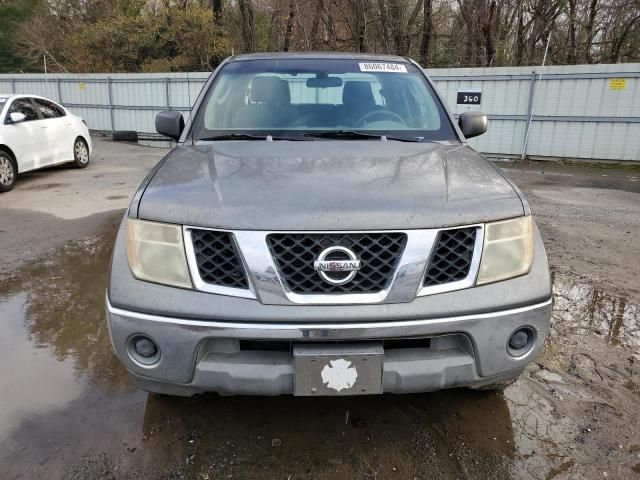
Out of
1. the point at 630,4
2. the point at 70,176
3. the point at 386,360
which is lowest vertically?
the point at 70,176

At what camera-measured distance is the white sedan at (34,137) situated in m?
8.23

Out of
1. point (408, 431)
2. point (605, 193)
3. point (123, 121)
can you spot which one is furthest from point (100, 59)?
point (408, 431)

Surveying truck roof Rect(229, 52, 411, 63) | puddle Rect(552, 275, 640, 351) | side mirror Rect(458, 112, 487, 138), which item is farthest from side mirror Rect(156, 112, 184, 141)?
puddle Rect(552, 275, 640, 351)

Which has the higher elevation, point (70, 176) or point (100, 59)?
point (100, 59)

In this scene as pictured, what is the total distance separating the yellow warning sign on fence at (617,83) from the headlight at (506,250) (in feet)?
36.1

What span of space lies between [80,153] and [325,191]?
9817mm

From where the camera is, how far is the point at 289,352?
6.47ft

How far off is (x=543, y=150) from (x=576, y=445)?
1101 cm

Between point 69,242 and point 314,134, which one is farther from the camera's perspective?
point 69,242

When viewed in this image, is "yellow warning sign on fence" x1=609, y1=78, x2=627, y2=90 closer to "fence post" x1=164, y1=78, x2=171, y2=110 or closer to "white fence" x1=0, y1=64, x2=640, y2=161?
"white fence" x1=0, y1=64, x2=640, y2=161

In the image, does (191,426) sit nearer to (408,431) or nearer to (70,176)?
(408,431)

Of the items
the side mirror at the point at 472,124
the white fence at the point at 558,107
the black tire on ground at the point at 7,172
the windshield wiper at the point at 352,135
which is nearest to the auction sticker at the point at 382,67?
the side mirror at the point at 472,124

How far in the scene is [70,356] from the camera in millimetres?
3164

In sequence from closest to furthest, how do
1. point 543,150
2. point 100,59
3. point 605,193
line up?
point 605,193
point 543,150
point 100,59
